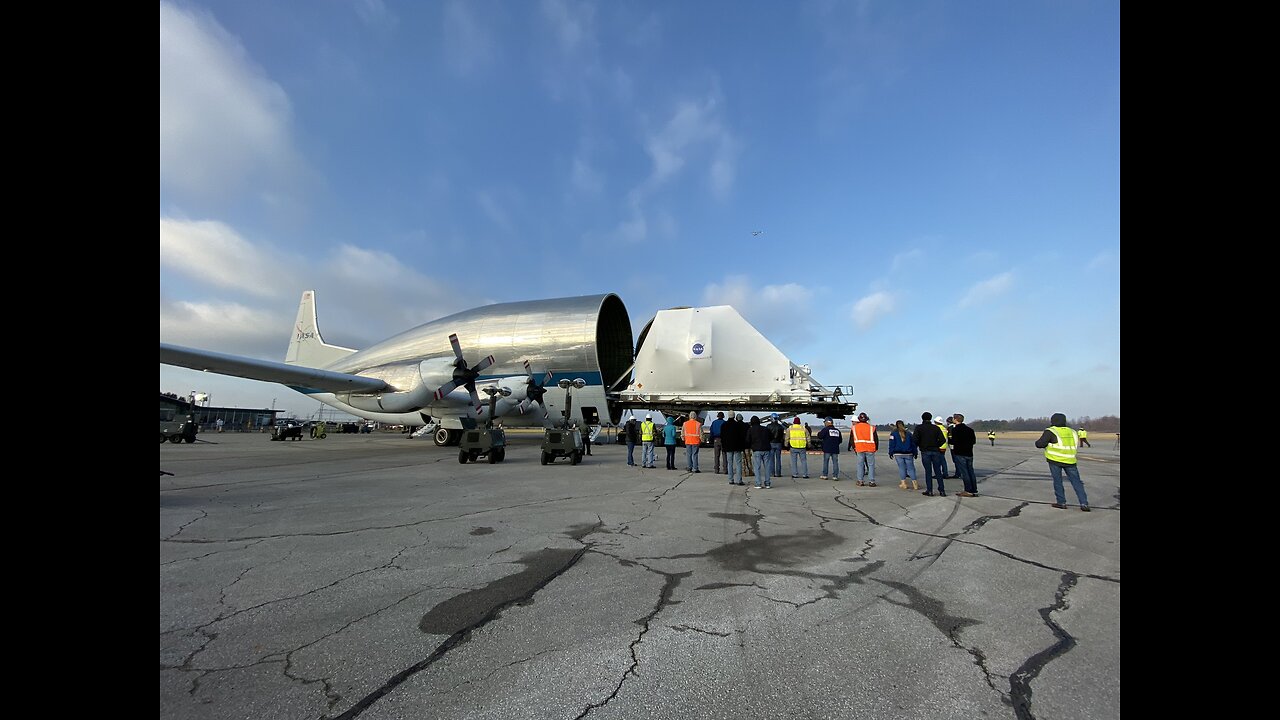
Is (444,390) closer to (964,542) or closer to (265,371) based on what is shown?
(265,371)

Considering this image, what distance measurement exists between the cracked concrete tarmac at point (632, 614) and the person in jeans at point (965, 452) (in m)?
2.03

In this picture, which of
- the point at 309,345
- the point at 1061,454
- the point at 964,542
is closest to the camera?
the point at 964,542

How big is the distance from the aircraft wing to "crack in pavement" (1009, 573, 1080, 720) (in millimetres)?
18579

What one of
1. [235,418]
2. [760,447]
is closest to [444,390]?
[760,447]

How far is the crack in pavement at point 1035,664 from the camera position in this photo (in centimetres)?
267

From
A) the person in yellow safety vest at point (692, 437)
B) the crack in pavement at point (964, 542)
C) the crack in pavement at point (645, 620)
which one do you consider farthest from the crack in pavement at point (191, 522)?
the person in yellow safety vest at point (692, 437)

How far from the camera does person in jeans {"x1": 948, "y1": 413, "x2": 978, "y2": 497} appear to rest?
9.81m

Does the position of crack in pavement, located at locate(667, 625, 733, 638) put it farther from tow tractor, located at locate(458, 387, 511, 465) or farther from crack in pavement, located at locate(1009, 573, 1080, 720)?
tow tractor, located at locate(458, 387, 511, 465)

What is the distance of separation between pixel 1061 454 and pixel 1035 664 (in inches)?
285

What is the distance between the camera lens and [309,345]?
116 ft

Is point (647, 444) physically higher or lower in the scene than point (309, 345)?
lower

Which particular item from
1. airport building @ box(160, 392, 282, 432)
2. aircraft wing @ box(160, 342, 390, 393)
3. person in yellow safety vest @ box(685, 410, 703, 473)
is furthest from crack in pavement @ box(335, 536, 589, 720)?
airport building @ box(160, 392, 282, 432)
